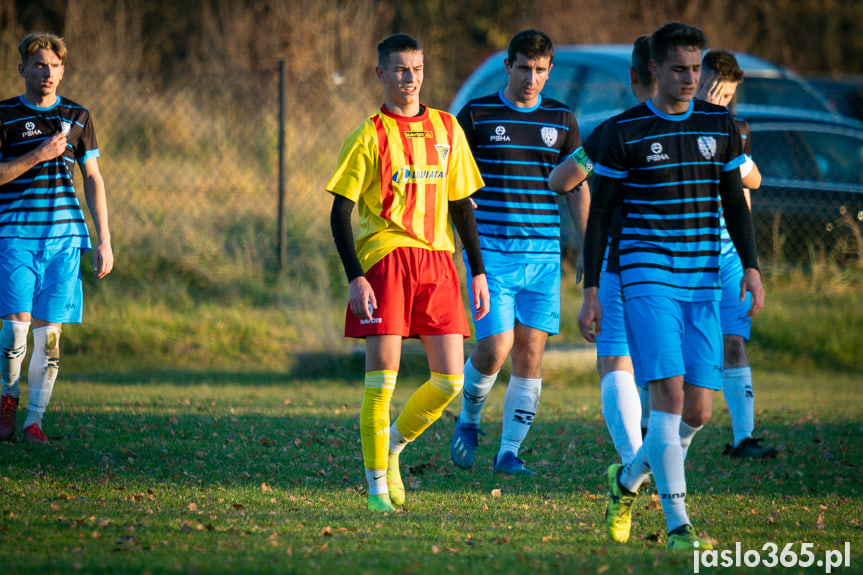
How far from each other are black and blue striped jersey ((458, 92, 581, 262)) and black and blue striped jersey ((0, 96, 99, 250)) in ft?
8.08

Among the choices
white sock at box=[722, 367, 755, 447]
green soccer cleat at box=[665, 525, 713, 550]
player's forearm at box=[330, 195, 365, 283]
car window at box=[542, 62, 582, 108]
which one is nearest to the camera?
green soccer cleat at box=[665, 525, 713, 550]

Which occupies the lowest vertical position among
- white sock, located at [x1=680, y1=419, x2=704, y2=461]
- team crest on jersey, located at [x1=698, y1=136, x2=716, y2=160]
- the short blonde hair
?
white sock, located at [x1=680, y1=419, x2=704, y2=461]

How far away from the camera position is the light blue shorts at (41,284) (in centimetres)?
607

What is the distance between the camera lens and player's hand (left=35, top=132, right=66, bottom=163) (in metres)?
5.92

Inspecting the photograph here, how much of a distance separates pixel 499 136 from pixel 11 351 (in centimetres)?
337

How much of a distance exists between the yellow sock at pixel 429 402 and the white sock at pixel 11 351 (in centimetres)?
269

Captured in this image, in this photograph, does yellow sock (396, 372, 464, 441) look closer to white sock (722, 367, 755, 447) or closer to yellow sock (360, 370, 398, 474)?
yellow sock (360, 370, 398, 474)

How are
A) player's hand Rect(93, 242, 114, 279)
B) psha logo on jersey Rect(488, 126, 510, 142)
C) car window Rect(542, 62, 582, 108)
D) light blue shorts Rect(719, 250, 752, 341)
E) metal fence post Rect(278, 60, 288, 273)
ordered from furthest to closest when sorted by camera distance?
car window Rect(542, 62, 582, 108), metal fence post Rect(278, 60, 288, 273), light blue shorts Rect(719, 250, 752, 341), player's hand Rect(93, 242, 114, 279), psha logo on jersey Rect(488, 126, 510, 142)

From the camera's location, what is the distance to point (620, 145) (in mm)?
4316

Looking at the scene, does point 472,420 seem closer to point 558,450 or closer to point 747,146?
point 558,450

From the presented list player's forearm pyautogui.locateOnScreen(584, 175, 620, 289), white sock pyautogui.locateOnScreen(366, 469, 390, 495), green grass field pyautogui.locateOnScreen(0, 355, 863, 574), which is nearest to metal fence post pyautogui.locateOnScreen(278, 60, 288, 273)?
green grass field pyautogui.locateOnScreen(0, 355, 863, 574)

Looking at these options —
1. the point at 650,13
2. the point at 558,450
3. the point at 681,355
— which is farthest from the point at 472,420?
the point at 650,13

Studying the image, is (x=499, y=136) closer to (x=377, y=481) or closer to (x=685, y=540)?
(x=377, y=481)

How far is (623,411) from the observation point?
5078 mm
